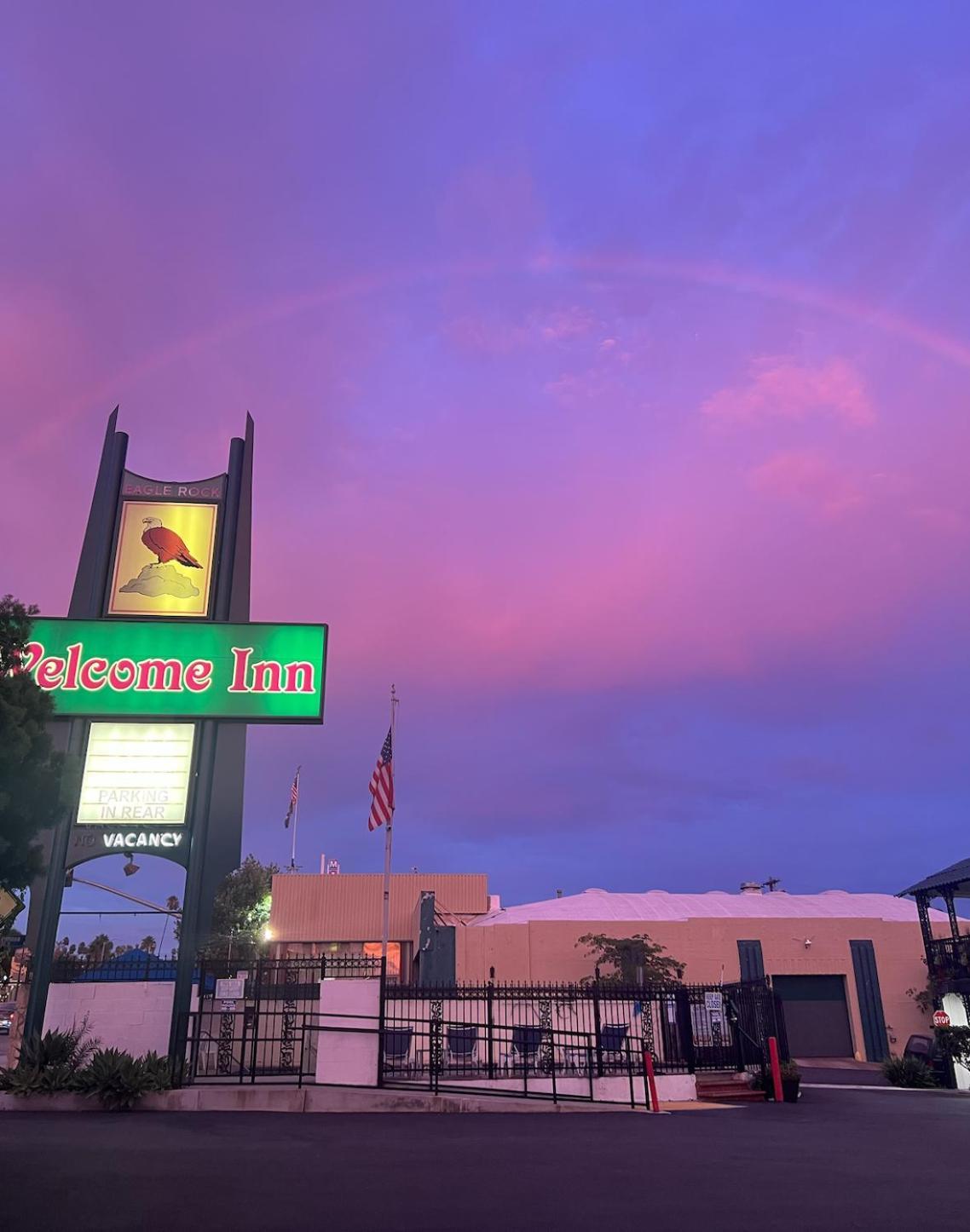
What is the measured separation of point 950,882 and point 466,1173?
85.8ft

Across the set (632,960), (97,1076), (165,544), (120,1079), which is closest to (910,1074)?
(632,960)

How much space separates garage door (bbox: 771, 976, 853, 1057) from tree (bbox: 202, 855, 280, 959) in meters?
26.9

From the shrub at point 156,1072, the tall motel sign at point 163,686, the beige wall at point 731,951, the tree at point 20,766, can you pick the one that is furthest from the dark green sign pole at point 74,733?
the beige wall at point 731,951

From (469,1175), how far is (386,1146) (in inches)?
89.0

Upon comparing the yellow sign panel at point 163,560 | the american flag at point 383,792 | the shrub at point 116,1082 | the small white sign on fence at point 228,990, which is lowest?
the shrub at point 116,1082

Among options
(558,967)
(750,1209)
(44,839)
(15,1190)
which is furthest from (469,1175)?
(558,967)

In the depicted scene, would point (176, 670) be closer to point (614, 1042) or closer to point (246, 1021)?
point (246, 1021)

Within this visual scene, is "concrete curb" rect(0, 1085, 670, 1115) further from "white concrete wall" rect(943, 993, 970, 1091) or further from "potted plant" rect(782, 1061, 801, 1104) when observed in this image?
"white concrete wall" rect(943, 993, 970, 1091)

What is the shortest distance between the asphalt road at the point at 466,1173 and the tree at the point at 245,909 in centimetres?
3640

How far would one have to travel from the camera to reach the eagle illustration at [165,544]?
70.1 feet

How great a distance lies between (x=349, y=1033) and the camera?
1689 cm

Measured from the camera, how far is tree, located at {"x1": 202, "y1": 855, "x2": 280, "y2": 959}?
49344mm

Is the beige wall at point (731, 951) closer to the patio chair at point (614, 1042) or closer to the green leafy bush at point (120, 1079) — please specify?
the patio chair at point (614, 1042)

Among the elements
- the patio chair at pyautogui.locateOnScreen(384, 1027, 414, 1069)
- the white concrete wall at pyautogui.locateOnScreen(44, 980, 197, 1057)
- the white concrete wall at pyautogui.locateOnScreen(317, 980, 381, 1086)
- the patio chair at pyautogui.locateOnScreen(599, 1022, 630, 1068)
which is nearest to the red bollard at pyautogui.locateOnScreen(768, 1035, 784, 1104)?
the patio chair at pyautogui.locateOnScreen(599, 1022, 630, 1068)
